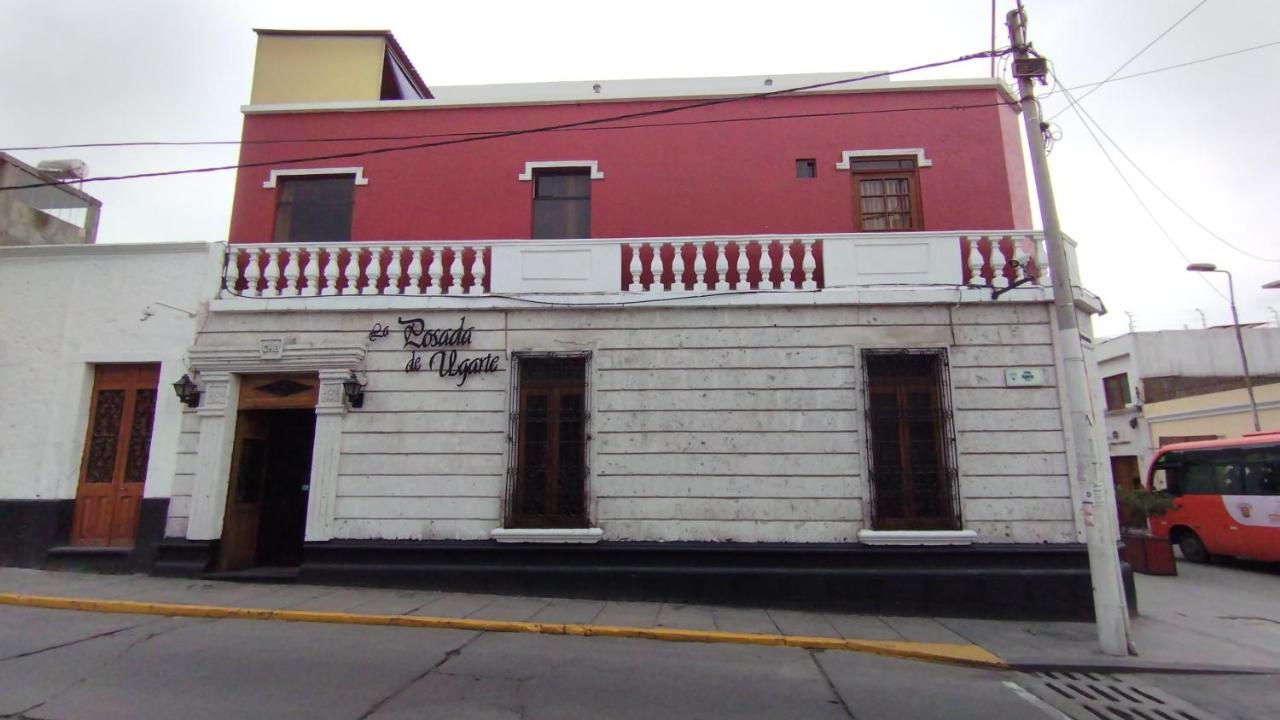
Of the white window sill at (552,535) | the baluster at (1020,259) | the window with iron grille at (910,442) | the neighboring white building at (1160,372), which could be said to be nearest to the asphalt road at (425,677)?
the white window sill at (552,535)

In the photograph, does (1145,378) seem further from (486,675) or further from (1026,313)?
(486,675)

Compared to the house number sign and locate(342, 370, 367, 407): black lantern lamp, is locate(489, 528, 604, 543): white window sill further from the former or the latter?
locate(342, 370, 367, 407): black lantern lamp

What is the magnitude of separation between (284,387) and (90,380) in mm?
2813

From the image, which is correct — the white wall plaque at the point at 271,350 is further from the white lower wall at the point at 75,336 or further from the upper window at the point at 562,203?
the upper window at the point at 562,203

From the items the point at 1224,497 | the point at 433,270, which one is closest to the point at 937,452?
the point at 433,270

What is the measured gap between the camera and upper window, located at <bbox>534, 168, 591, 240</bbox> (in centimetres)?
975

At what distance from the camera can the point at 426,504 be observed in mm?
8078

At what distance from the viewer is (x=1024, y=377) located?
26.0 feet

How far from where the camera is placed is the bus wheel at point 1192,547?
13.1m

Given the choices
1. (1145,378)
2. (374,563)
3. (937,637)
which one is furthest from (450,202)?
(1145,378)

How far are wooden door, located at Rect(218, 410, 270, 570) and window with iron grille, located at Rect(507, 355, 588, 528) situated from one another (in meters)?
3.85

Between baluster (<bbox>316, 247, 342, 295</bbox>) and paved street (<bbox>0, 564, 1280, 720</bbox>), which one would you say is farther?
baluster (<bbox>316, 247, 342, 295</bbox>)

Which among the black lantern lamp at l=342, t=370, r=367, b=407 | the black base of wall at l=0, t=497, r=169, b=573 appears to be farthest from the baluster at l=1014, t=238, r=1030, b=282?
the black base of wall at l=0, t=497, r=169, b=573

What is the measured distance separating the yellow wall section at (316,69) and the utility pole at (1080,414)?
32.3 feet
